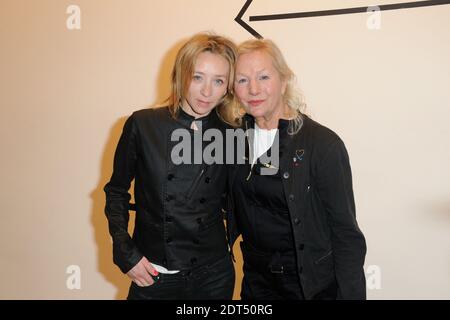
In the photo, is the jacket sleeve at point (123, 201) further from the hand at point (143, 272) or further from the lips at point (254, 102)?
the lips at point (254, 102)

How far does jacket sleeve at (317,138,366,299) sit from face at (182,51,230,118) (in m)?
0.47

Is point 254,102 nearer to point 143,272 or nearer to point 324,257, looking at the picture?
point 324,257

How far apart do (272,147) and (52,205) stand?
69.9 inches

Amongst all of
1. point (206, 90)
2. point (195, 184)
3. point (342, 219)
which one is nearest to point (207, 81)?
point (206, 90)

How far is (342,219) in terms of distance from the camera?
1471 millimetres

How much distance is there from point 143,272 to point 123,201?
289 millimetres

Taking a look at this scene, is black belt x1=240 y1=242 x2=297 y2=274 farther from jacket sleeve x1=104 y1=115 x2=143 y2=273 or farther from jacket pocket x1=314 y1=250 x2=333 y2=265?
jacket sleeve x1=104 y1=115 x2=143 y2=273

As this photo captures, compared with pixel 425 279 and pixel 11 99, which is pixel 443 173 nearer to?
pixel 425 279

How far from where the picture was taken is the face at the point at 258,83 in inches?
59.6

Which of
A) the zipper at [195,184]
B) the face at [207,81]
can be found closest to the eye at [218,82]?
the face at [207,81]

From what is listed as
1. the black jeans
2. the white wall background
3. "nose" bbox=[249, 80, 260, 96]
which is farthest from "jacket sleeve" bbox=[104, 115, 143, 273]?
the white wall background

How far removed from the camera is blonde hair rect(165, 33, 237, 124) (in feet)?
4.99

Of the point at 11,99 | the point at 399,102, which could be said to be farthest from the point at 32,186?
the point at 399,102

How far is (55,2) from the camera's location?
8.30ft
